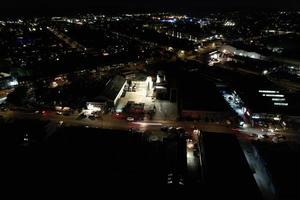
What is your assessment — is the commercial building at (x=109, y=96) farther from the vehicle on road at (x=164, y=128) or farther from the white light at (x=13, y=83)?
Answer: the white light at (x=13, y=83)

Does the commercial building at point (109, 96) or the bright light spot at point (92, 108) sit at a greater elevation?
the commercial building at point (109, 96)

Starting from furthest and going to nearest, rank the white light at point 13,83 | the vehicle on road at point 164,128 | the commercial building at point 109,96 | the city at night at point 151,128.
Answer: the white light at point 13,83, the commercial building at point 109,96, the vehicle on road at point 164,128, the city at night at point 151,128

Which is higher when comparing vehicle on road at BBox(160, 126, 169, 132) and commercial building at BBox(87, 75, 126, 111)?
commercial building at BBox(87, 75, 126, 111)

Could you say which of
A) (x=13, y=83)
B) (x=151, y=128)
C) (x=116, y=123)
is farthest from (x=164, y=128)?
(x=13, y=83)

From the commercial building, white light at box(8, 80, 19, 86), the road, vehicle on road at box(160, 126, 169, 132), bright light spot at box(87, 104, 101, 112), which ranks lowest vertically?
vehicle on road at box(160, 126, 169, 132)

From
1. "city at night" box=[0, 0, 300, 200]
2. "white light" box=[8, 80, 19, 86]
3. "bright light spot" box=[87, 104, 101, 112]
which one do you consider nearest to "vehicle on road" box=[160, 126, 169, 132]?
"city at night" box=[0, 0, 300, 200]

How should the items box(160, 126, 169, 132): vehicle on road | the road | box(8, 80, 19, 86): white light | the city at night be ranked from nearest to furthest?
the city at night
box(160, 126, 169, 132): vehicle on road
the road
box(8, 80, 19, 86): white light

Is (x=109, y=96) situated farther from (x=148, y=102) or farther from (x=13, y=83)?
Answer: (x=13, y=83)

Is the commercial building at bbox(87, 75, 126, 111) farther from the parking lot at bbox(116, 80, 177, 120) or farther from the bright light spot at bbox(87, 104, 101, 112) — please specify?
the parking lot at bbox(116, 80, 177, 120)

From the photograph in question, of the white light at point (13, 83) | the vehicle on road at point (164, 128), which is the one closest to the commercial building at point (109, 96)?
the vehicle on road at point (164, 128)

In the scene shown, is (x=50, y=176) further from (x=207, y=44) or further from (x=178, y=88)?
(x=207, y=44)

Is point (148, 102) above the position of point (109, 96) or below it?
below

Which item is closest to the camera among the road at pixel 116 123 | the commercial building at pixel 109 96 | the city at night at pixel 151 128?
the city at night at pixel 151 128
